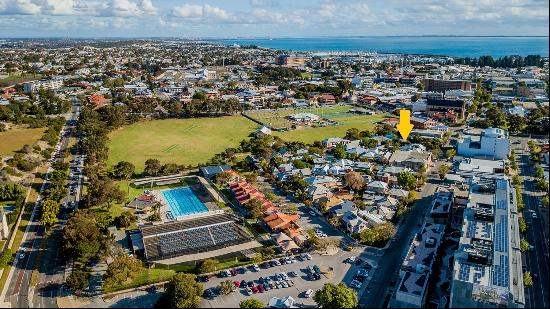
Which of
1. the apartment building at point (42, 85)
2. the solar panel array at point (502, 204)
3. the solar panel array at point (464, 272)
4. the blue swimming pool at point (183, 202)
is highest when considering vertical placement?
the apartment building at point (42, 85)

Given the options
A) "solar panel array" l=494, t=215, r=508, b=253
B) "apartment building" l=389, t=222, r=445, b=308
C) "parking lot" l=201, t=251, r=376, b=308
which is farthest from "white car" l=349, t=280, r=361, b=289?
"solar panel array" l=494, t=215, r=508, b=253

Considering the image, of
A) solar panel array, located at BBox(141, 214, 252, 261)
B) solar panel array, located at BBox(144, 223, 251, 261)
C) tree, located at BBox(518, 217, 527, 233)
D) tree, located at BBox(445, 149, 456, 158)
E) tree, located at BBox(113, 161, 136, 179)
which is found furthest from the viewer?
tree, located at BBox(445, 149, 456, 158)

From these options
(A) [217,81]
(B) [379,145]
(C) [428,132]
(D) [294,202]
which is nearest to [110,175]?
(D) [294,202]

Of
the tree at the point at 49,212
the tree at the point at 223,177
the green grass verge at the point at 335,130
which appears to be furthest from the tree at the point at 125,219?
the green grass verge at the point at 335,130

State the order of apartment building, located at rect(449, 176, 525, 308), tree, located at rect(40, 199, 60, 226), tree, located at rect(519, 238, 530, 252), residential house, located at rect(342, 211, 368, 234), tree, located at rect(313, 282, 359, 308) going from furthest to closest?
1. tree, located at rect(40, 199, 60, 226)
2. residential house, located at rect(342, 211, 368, 234)
3. tree, located at rect(519, 238, 530, 252)
4. tree, located at rect(313, 282, 359, 308)
5. apartment building, located at rect(449, 176, 525, 308)

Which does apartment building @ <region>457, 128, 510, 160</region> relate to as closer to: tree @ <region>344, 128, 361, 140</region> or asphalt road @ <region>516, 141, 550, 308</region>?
asphalt road @ <region>516, 141, 550, 308</region>

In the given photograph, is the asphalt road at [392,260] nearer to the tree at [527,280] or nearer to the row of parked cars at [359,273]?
the row of parked cars at [359,273]

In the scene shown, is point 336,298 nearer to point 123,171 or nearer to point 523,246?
point 523,246

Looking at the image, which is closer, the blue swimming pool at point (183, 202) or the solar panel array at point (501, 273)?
the solar panel array at point (501, 273)
